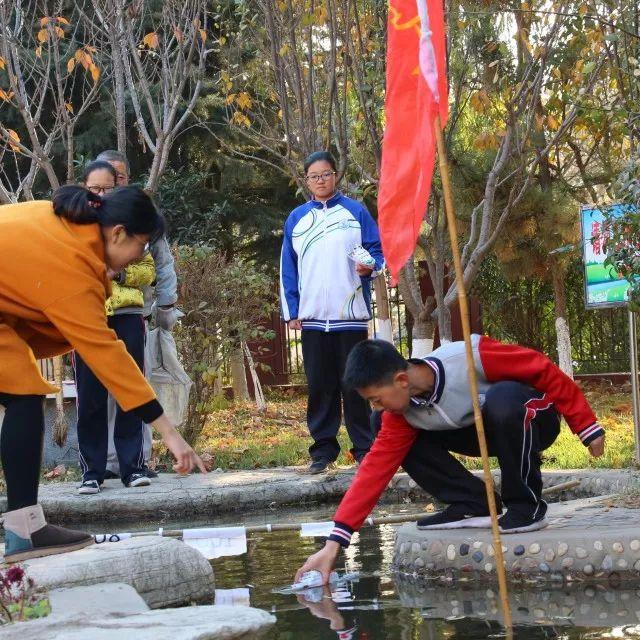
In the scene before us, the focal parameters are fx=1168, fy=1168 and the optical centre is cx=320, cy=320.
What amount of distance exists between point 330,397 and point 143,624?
426 centimetres

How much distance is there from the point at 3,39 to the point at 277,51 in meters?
2.18

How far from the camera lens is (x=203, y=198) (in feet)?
58.1

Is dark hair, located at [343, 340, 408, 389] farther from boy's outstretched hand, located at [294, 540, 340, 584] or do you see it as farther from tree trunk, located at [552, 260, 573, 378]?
tree trunk, located at [552, 260, 573, 378]

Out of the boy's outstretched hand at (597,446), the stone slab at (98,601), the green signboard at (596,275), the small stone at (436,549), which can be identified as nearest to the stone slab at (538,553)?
the small stone at (436,549)

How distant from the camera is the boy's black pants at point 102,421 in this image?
6.96 metres

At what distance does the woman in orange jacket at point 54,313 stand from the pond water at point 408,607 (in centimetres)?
77

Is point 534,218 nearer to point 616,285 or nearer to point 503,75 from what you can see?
point 503,75

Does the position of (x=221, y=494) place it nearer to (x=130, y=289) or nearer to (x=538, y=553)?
(x=130, y=289)

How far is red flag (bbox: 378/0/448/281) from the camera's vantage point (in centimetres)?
414

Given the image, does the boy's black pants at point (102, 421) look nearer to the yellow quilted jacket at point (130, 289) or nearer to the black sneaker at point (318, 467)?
the yellow quilted jacket at point (130, 289)

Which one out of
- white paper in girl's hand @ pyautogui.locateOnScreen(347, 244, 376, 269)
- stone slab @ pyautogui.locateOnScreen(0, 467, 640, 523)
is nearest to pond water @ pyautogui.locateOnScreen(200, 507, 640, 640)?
stone slab @ pyautogui.locateOnScreen(0, 467, 640, 523)

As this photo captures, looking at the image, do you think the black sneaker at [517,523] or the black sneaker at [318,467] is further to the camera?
the black sneaker at [318,467]

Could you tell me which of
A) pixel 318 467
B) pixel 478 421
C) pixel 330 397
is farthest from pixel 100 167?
pixel 478 421

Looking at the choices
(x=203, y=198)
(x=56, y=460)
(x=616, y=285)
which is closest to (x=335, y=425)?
(x=616, y=285)
